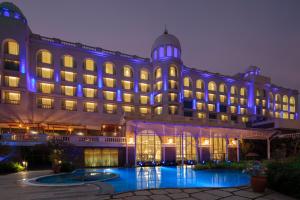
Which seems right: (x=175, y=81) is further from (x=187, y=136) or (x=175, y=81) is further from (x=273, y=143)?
(x=273, y=143)

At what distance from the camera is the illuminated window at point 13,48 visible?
40188 mm

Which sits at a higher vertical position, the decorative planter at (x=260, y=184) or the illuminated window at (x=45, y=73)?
the illuminated window at (x=45, y=73)

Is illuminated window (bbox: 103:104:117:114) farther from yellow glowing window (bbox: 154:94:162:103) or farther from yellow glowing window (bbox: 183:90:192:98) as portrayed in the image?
yellow glowing window (bbox: 183:90:192:98)

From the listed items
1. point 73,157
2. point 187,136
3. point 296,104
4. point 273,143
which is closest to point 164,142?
point 187,136

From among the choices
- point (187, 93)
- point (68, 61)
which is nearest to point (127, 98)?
point (68, 61)

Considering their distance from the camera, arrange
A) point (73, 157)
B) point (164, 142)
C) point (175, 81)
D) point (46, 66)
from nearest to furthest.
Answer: point (73, 157) → point (164, 142) → point (46, 66) → point (175, 81)

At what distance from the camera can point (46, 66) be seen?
43.6 m

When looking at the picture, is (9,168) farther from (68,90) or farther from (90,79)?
(90,79)

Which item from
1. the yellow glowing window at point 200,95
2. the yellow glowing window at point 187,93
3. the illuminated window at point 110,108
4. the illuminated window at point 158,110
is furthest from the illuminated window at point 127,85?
the yellow glowing window at point 200,95

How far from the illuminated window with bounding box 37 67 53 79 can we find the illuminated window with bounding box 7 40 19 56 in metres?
4.62

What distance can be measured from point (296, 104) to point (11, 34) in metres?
83.5

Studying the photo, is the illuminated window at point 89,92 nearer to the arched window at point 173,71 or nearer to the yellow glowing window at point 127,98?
the yellow glowing window at point 127,98

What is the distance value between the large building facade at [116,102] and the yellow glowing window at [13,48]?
145 mm

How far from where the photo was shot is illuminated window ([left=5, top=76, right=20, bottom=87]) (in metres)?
39.5
